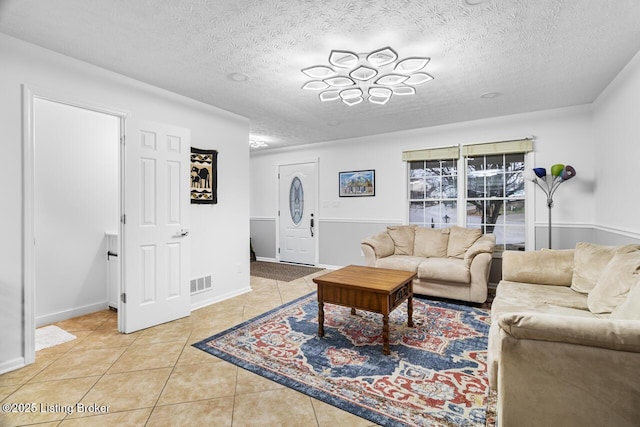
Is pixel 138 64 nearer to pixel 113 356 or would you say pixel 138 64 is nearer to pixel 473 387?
pixel 113 356

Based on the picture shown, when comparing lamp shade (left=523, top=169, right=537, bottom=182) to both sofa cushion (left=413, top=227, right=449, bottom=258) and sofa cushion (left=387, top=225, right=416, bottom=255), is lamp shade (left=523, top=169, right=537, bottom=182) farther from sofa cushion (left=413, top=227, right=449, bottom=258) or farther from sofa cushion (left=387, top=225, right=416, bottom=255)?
sofa cushion (left=387, top=225, right=416, bottom=255)

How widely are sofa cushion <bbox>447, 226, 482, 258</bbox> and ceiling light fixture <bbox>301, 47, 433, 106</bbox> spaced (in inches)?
88.4

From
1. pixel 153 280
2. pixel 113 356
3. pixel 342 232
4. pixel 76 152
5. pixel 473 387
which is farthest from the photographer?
pixel 342 232

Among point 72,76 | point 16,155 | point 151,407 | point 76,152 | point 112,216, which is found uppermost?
point 72,76

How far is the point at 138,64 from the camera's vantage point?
2.71m

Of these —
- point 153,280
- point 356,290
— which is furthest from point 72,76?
point 356,290

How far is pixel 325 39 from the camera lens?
2314mm

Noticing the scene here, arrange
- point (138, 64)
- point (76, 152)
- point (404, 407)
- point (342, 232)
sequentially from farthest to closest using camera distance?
point (342, 232)
point (76, 152)
point (138, 64)
point (404, 407)

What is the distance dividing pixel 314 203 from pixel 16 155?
4.39 metres

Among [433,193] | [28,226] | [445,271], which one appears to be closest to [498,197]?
[433,193]

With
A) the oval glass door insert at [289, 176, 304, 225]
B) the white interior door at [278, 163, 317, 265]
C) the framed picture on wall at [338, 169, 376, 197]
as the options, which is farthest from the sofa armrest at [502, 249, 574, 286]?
the oval glass door insert at [289, 176, 304, 225]

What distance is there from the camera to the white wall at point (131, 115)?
89.1 inches

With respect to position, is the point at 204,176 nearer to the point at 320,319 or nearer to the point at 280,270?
the point at 320,319

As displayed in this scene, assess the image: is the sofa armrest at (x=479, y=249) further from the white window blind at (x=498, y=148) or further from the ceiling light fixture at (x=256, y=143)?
the ceiling light fixture at (x=256, y=143)
